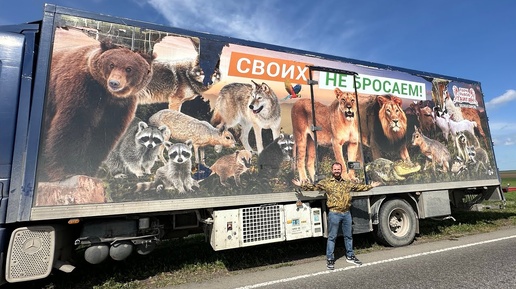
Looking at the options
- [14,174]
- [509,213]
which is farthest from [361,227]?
[509,213]

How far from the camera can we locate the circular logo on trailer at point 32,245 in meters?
4.01

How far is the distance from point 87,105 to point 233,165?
2.29 meters

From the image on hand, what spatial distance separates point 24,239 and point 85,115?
174 centimetres

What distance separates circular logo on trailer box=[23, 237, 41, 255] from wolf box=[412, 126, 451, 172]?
721 centimetres

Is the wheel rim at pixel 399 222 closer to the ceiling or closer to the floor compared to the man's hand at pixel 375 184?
closer to the floor

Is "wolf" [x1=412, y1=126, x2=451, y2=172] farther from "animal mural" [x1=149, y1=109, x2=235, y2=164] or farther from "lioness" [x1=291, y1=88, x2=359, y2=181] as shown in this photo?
"animal mural" [x1=149, y1=109, x2=235, y2=164]

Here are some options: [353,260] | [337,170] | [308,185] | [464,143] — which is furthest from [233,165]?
[464,143]

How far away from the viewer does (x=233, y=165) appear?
203 inches

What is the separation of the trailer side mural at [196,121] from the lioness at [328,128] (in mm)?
21

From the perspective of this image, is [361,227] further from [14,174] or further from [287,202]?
[14,174]

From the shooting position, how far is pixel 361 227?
621 centimetres

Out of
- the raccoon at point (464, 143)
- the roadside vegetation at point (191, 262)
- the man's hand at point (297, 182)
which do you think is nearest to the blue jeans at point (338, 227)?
the roadside vegetation at point (191, 262)

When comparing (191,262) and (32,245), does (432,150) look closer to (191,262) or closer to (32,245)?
(191,262)

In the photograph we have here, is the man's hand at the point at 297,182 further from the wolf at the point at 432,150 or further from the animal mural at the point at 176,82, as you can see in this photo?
the wolf at the point at 432,150
